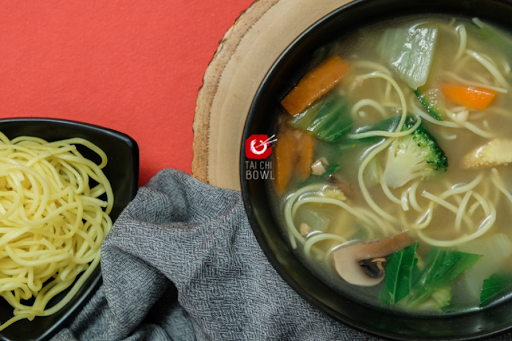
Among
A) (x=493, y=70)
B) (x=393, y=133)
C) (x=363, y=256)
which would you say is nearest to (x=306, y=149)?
(x=393, y=133)

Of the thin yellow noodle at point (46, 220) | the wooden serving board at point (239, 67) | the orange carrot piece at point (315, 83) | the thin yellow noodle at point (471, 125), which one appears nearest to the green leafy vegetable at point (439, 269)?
the thin yellow noodle at point (471, 125)

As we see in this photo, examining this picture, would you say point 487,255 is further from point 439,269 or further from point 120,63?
point 120,63

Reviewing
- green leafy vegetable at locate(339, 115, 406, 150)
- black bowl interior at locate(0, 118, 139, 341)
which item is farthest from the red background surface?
green leafy vegetable at locate(339, 115, 406, 150)

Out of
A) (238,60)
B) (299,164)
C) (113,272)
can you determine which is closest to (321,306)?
(299,164)

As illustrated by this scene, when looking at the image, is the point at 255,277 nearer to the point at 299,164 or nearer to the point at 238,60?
the point at 299,164

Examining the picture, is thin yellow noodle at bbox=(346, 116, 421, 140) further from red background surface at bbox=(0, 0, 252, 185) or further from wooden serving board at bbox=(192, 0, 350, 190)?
red background surface at bbox=(0, 0, 252, 185)

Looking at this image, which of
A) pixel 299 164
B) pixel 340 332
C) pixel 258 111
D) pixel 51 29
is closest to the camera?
pixel 258 111
